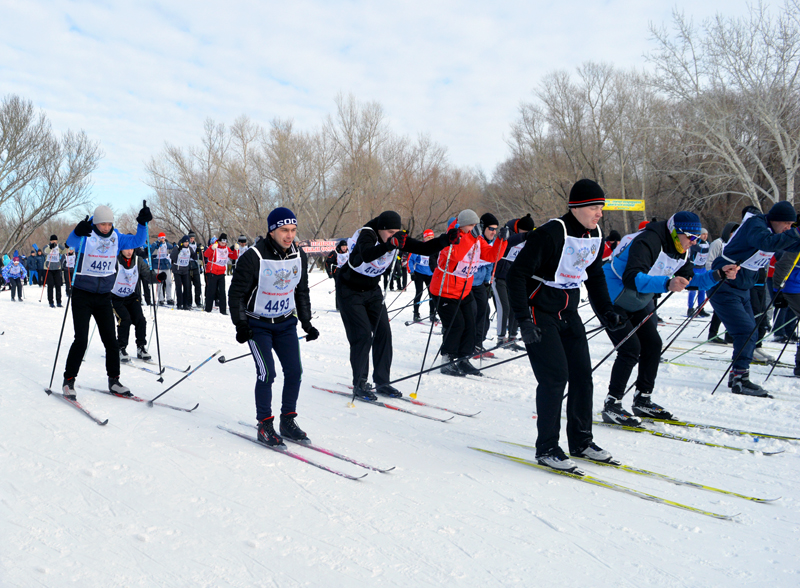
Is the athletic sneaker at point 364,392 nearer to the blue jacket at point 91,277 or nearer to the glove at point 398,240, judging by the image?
the glove at point 398,240

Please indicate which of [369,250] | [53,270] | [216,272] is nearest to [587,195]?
[369,250]

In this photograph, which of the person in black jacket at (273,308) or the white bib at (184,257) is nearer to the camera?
the person in black jacket at (273,308)

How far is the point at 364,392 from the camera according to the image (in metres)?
5.44

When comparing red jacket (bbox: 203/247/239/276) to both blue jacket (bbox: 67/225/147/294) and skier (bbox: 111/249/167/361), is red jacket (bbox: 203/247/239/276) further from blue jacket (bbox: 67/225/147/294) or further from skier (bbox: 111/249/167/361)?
blue jacket (bbox: 67/225/147/294)

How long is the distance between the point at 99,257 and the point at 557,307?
4330mm

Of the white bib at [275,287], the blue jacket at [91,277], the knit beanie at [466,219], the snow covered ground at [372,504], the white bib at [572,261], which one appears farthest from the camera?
the knit beanie at [466,219]

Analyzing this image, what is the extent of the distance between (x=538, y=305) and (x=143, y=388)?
4.41 metres

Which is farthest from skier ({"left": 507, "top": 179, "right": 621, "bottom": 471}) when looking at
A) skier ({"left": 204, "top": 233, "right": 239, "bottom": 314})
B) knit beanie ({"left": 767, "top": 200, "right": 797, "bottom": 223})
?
skier ({"left": 204, "top": 233, "right": 239, "bottom": 314})

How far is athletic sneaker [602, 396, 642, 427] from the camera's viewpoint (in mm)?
4535

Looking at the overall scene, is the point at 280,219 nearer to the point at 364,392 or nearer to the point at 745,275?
the point at 364,392

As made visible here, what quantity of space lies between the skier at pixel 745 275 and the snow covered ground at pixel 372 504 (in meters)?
0.45

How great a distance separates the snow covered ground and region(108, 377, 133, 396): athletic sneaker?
140mm

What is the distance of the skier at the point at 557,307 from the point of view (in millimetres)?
3512

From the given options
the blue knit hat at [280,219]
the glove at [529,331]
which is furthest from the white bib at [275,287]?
the glove at [529,331]
